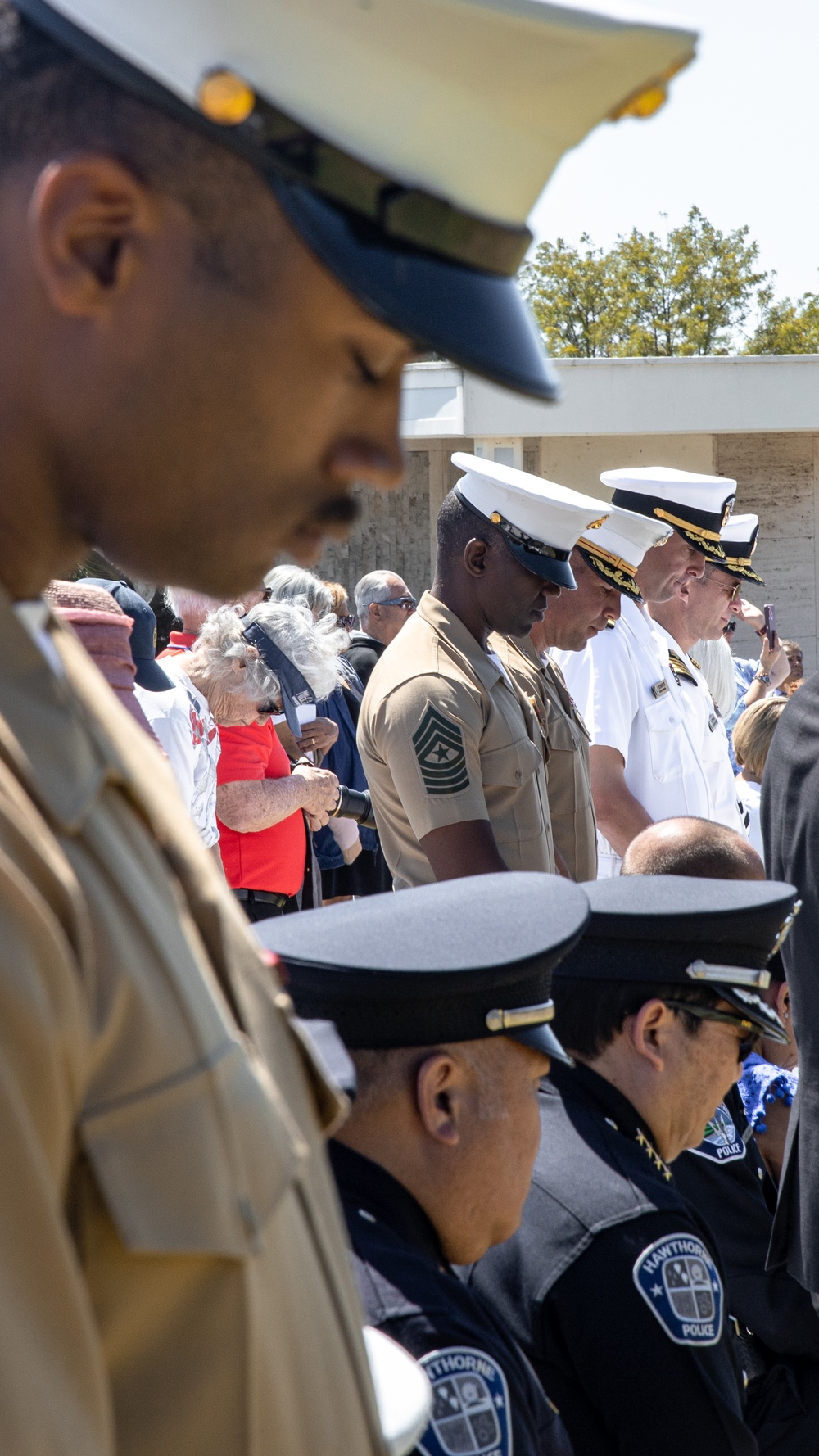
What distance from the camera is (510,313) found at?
892 millimetres

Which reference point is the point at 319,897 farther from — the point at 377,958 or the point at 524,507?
the point at 377,958

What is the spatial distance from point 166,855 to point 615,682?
4.04 meters

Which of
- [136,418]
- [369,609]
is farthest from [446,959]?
[369,609]

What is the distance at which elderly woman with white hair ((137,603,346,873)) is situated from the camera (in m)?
3.91

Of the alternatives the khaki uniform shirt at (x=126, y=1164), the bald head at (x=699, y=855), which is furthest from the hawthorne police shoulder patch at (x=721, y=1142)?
the khaki uniform shirt at (x=126, y=1164)

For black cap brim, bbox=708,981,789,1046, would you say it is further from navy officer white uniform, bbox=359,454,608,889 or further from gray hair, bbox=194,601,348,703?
gray hair, bbox=194,601,348,703

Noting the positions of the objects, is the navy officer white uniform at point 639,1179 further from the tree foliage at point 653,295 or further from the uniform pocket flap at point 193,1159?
the tree foliage at point 653,295

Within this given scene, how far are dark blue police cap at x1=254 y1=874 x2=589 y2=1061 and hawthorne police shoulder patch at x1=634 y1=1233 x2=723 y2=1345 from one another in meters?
0.32

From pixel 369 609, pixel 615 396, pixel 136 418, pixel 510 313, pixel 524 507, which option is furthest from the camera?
pixel 615 396

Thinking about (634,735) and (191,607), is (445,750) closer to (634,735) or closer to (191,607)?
(634,735)

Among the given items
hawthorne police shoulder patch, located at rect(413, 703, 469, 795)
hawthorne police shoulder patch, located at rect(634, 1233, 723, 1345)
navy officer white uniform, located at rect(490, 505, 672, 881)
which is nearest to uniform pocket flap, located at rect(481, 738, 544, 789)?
hawthorne police shoulder patch, located at rect(413, 703, 469, 795)

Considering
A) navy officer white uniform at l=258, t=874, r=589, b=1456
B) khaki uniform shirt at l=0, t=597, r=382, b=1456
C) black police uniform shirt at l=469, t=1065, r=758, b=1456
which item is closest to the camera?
khaki uniform shirt at l=0, t=597, r=382, b=1456

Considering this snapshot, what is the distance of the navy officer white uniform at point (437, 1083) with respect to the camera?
177cm

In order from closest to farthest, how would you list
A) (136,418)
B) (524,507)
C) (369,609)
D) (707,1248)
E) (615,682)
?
(136,418) → (707,1248) → (524,507) → (615,682) → (369,609)
